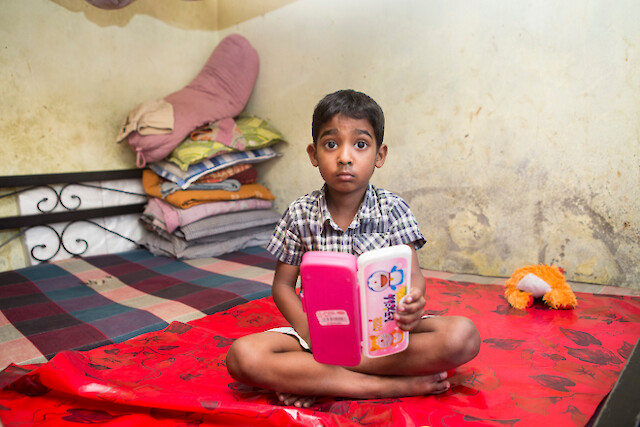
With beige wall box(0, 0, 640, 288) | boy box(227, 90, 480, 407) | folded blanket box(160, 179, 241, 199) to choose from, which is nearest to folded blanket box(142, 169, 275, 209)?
folded blanket box(160, 179, 241, 199)

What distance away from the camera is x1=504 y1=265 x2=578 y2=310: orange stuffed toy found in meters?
1.57

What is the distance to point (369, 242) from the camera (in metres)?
1.17

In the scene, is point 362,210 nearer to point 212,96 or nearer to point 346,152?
point 346,152

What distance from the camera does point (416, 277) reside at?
1.11 metres

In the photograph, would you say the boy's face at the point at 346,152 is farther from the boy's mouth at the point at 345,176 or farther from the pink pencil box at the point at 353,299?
the pink pencil box at the point at 353,299

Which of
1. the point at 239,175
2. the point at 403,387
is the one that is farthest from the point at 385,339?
the point at 239,175

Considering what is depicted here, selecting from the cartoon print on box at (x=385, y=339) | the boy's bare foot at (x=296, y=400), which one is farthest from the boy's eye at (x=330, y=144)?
the boy's bare foot at (x=296, y=400)

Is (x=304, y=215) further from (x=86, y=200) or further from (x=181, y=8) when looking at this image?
(x=181, y=8)

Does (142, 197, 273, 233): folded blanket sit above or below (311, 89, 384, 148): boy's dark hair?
below

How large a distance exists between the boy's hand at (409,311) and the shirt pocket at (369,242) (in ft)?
1.03

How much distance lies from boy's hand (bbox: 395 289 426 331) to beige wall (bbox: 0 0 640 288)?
1.31 meters

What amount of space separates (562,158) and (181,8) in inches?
97.8

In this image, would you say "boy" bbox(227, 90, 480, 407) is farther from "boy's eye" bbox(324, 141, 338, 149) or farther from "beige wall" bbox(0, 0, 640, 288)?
"beige wall" bbox(0, 0, 640, 288)

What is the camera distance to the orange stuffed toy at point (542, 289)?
1.57 metres
